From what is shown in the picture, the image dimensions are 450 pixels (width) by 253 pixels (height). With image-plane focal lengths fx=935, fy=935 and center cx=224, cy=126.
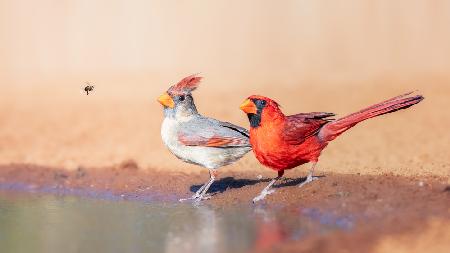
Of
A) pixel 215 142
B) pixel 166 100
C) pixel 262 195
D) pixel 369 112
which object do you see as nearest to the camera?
pixel 369 112

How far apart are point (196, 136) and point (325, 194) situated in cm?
168

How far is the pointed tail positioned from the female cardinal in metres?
1.10

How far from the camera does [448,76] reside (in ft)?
69.8

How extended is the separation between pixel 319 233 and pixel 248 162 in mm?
5413

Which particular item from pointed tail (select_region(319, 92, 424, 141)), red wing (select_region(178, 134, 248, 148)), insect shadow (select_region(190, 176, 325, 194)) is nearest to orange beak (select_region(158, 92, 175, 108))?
red wing (select_region(178, 134, 248, 148))

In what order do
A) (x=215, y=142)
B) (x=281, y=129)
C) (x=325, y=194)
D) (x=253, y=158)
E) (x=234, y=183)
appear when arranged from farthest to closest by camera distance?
1. (x=253, y=158)
2. (x=234, y=183)
3. (x=215, y=142)
4. (x=325, y=194)
5. (x=281, y=129)

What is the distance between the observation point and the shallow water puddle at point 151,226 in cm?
852

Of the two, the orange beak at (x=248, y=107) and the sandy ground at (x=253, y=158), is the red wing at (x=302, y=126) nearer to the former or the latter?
the orange beak at (x=248, y=107)

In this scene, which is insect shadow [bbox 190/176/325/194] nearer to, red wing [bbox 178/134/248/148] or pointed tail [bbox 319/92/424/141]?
red wing [bbox 178/134/248/148]

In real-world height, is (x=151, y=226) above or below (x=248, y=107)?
below

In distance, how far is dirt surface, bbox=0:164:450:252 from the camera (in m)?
7.82

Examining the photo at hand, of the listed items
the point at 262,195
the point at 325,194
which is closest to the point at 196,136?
the point at 262,195

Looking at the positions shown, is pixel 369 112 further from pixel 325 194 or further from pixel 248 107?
pixel 248 107

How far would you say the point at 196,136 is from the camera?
1045 cm
